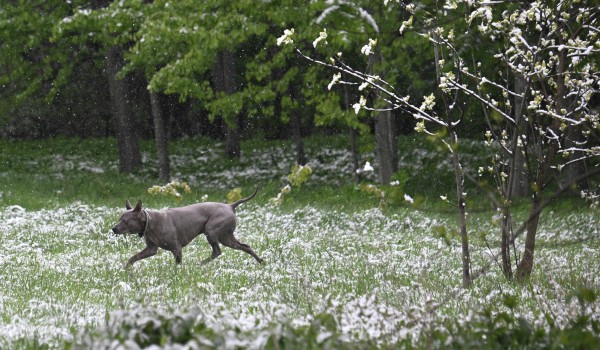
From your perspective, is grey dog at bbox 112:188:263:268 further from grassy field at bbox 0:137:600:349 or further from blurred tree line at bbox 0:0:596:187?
blurred tree line at bbox 0:0:596:187

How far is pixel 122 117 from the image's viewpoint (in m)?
30.8

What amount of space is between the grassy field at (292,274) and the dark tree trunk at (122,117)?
0.73 metres

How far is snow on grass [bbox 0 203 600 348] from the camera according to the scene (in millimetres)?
5973

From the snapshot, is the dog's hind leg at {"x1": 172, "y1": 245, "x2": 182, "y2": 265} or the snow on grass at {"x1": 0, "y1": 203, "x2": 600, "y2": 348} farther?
the dog's hind leg at {"x1": 172, "y1": 245, "x2": 182, "y2": 265}

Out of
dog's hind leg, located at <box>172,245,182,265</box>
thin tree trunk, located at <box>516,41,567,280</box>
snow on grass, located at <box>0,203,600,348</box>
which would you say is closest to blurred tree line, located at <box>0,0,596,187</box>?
thin tree trunk, located at <box>516,41,567,280</box>

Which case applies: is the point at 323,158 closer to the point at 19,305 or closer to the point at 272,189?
the point at 272,189

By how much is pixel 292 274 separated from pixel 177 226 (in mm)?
2812

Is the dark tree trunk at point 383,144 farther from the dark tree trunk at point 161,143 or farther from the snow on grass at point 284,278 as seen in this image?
the dark tree trunk at point 161,143

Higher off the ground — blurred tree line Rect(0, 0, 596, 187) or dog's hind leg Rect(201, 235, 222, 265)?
blurred tree line Rect(0, 0, 596, 187)

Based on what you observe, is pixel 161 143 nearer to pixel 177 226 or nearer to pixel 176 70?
pixel 176 70

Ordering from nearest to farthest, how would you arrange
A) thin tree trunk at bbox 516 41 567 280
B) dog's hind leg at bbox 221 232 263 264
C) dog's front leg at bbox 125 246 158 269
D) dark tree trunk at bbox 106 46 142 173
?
thin tree trunk at bbox 516 41 567 280 < dog's front leg at bbox 125 246 158 269 < dog's hind leg at bbox 221 232 263 264 < dark tree trunk at bbox 106 46 142 173

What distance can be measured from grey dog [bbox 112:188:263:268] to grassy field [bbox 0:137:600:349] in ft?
1.09

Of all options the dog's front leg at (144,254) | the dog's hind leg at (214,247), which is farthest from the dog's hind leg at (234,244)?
the dog's front leg at (144,254)

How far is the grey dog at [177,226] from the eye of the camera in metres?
11.7
